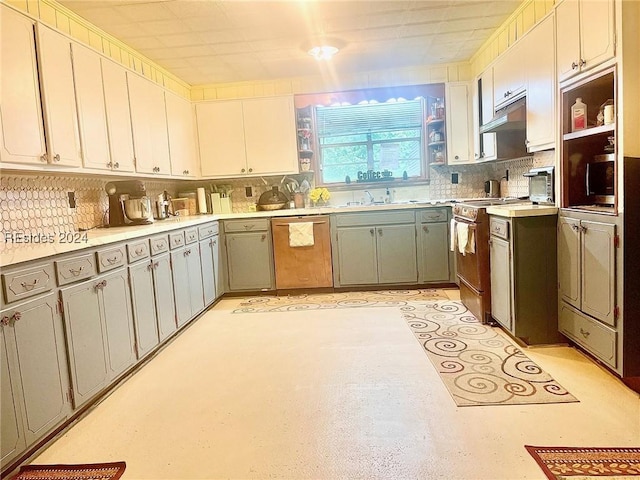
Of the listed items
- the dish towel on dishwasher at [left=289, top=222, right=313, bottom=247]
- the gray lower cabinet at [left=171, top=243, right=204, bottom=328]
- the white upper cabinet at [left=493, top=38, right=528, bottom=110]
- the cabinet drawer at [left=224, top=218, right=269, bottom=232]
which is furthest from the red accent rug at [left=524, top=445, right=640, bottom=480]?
the cabinet drawer at [left=224, top=218, right=269, bottom=232]

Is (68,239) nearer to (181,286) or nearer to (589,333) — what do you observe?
(181,286)

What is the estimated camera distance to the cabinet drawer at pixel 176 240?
3.37m

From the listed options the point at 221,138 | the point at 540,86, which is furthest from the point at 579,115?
the point at 221,138

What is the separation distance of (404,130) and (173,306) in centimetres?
328

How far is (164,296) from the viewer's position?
320 cm

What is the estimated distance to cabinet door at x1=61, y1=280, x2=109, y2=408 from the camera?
2137 mm

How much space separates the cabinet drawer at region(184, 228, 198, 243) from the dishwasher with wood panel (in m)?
0.93

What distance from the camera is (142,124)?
12.0ft

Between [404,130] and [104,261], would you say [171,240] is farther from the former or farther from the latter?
[404,130]

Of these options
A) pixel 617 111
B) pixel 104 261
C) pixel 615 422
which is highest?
pixel 617 111

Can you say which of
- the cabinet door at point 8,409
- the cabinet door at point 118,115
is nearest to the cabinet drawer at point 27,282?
the cabinet door at point 8,409

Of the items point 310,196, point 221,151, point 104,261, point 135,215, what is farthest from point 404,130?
point 104,261

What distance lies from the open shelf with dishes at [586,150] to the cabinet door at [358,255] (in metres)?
2.10

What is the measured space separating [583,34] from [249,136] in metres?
3.38
